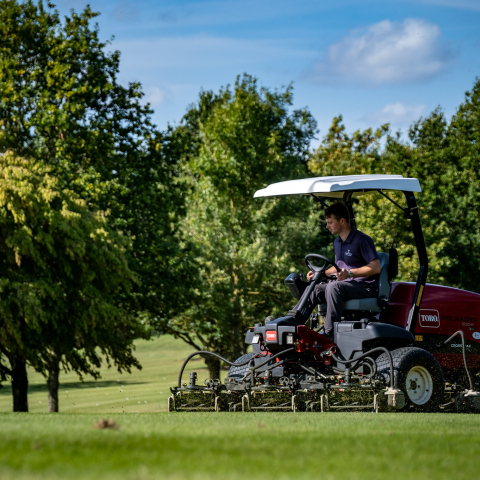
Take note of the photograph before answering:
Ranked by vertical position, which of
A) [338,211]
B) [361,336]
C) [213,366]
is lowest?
[213,366]

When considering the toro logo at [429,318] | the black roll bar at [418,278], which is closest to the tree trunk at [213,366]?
the toro logo at [429,318]

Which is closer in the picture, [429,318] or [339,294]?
[339,294]

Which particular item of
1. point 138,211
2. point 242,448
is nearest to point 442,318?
point 242,448

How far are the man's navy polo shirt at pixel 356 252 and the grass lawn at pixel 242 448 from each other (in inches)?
91.0

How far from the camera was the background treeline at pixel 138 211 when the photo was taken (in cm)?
1634

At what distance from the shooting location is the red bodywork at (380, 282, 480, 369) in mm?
8352

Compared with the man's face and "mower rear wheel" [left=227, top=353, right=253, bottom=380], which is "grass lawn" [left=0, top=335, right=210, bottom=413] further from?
the man's face

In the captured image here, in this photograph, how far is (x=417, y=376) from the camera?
767 cm

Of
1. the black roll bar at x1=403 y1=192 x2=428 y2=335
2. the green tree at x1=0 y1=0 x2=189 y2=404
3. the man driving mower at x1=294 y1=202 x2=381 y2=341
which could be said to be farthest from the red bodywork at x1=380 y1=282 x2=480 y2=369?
the green tree at x1=0 y1=0 x2=189 y2=404

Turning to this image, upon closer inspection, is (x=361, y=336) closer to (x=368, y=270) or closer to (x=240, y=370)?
(x=368, y=270)

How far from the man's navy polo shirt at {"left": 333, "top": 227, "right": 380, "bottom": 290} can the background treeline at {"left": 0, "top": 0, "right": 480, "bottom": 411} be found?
28.1ft

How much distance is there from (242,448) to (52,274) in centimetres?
1373

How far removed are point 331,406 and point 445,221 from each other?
25.6 metres

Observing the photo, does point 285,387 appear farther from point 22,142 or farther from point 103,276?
point 22,142
